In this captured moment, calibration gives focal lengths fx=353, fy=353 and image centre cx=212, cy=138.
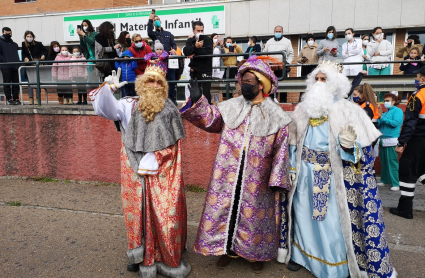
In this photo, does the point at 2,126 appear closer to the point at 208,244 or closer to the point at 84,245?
the point at 84,245

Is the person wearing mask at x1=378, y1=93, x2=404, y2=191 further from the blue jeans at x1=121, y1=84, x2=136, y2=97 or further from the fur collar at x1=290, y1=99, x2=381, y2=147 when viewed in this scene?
the blue jeans at x1=121, y1=84, x2=136, y2=97

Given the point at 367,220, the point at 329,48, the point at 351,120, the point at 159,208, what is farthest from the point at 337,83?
the point at 329,48

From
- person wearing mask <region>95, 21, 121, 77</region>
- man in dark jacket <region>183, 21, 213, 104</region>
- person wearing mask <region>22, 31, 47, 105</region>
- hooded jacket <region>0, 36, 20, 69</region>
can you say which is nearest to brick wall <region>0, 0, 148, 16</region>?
person wearing mask <region>22, 31, 47, 105</region>

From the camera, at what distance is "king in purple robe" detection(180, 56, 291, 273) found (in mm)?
3240

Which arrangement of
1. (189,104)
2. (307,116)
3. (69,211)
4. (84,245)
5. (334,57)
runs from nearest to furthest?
1. (189,104)
2. (307,116)
3. (84,245)
4. (69,211)
5. (334,57)

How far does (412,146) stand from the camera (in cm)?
466

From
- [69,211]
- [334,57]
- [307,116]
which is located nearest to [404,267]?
[307,116]

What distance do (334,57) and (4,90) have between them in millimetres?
7004

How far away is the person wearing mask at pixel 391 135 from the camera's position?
18.9 ft

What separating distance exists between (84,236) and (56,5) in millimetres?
12911

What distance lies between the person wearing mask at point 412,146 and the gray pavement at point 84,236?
0.27m

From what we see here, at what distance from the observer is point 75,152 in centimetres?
624

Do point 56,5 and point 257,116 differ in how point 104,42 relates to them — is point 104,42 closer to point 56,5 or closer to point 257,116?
point 257,116

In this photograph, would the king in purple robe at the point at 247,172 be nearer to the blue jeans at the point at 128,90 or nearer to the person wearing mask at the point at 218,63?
the blue jeans at the point at 128,90
